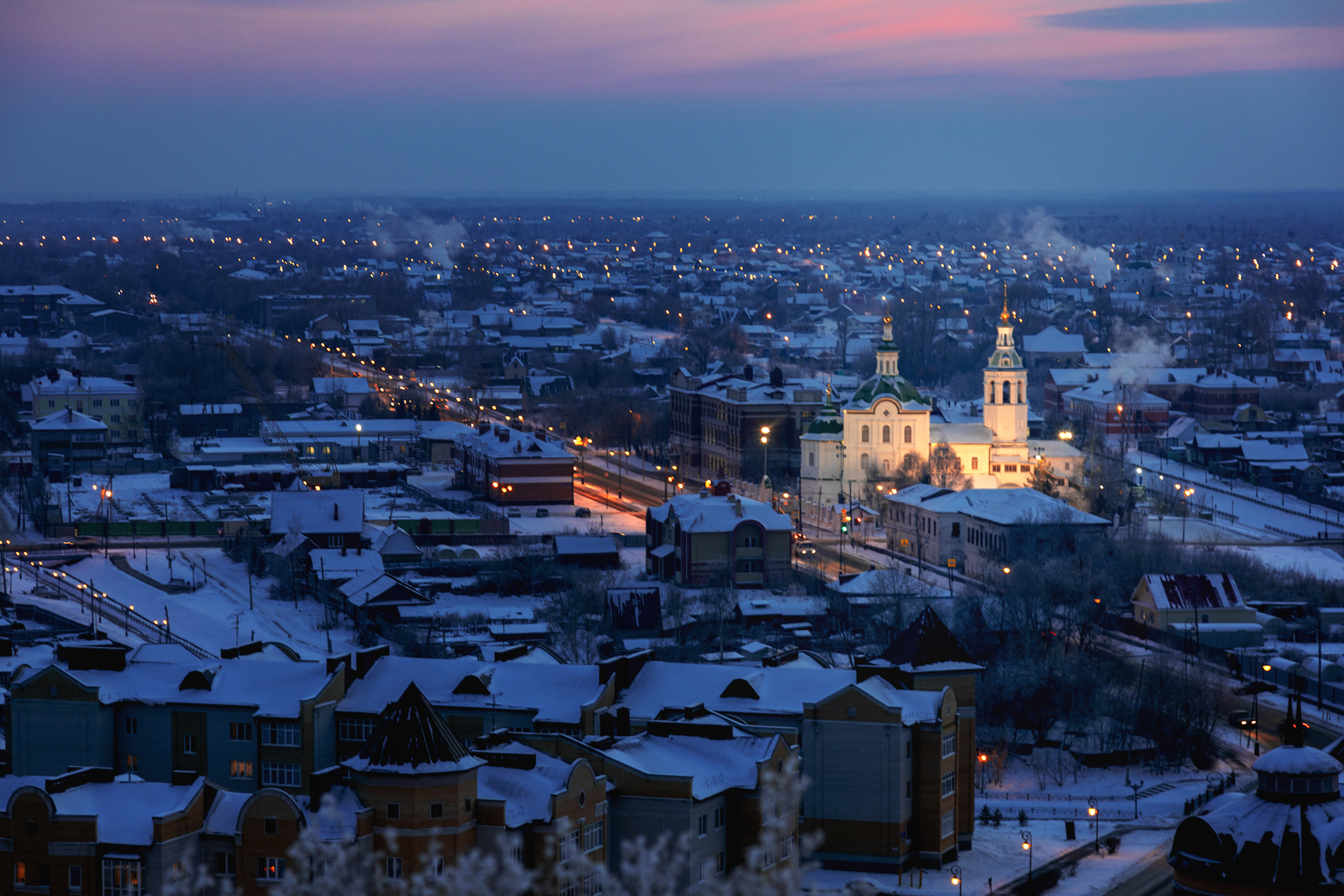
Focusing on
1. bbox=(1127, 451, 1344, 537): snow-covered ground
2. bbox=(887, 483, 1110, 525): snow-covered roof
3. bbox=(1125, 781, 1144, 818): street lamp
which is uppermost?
bbox=(887, 483, 1110, 525): snow-covered roof

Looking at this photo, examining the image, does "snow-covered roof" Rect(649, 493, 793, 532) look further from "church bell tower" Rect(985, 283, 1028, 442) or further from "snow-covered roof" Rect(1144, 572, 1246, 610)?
"church bell tower" Rect(985, 283, 1028, 442)

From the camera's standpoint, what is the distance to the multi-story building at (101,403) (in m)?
73.4

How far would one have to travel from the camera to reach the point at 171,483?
202ft

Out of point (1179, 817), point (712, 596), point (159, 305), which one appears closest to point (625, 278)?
point (159, 305)

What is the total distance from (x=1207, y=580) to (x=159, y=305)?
100 metres

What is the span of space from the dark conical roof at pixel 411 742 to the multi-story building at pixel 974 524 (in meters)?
26.3

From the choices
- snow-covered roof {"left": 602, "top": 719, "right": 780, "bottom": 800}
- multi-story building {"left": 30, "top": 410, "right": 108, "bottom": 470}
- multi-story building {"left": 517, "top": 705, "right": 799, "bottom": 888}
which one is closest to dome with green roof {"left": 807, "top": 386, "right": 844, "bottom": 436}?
multi-story building {"left": 30, "top": 410, "right": 108, "bottom": 470}

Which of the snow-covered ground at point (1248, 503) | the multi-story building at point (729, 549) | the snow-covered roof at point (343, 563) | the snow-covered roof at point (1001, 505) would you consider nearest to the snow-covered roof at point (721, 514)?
the multi-story building at point (729, 549)

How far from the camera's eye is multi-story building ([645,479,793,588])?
49.0 meters

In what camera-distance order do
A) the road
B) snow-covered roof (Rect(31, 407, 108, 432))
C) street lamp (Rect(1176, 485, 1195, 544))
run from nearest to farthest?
the road, street lamp (Rect(1176, 485, 1195, 544)), snow-covered roof (Rect(31, 407, 108, 432))

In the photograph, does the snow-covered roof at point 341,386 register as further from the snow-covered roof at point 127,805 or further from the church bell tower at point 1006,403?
the snow-covered roof at point 127,805

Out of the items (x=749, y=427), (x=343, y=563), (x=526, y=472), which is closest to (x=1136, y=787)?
(x=343, y=563)

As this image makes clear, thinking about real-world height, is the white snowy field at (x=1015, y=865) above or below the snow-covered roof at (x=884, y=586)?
below

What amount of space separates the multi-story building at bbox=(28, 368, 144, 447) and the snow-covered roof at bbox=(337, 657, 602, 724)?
4291 centimetres
